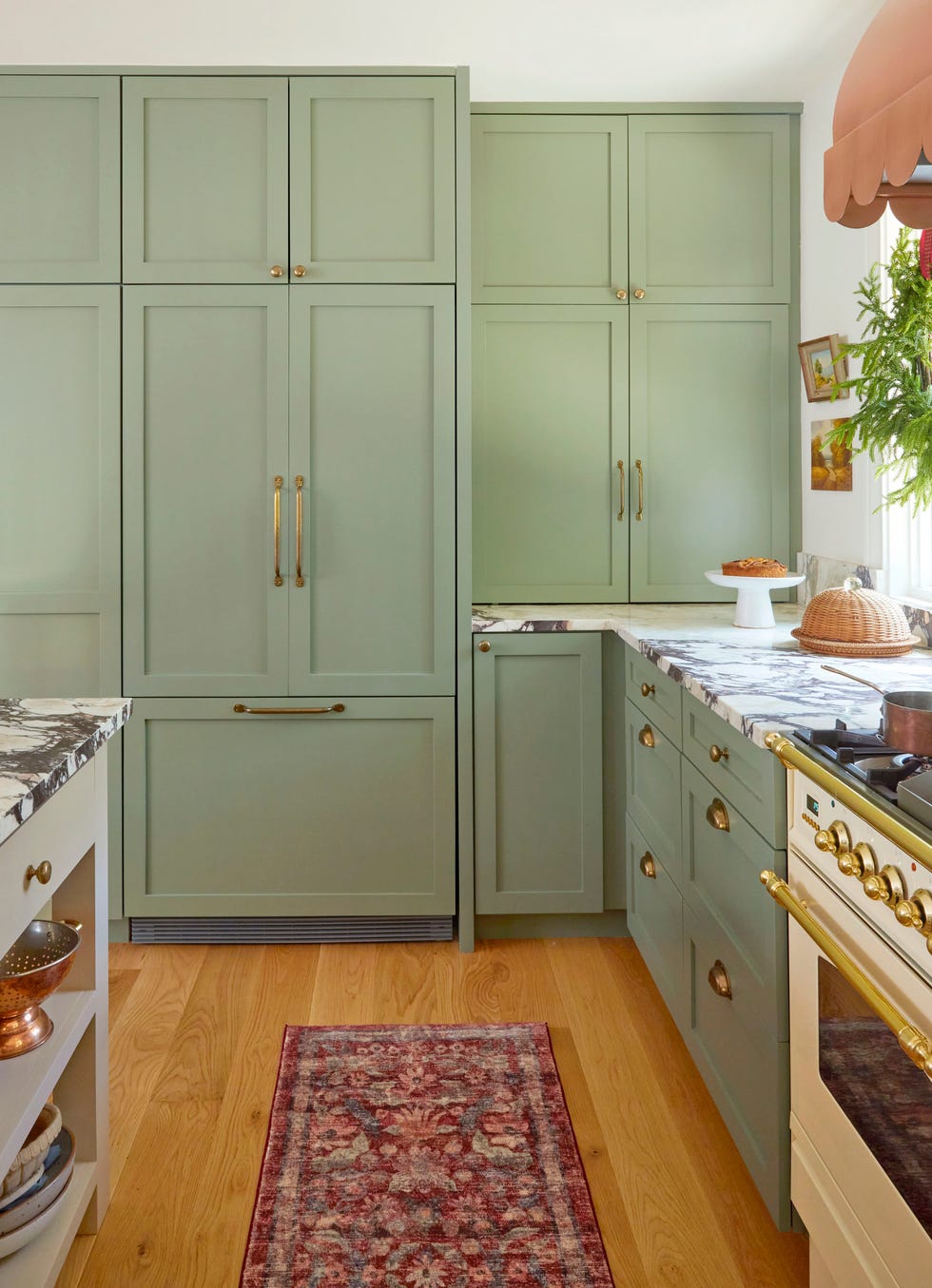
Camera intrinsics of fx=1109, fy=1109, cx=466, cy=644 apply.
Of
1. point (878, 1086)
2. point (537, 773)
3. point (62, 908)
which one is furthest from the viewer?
point (537, 773)

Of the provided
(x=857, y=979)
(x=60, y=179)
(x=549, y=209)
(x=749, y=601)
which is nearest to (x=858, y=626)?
(x=749, y=601)

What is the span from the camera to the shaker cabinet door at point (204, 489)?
312 centimetres

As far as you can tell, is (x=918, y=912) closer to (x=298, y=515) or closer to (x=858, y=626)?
(x=858, y=626)

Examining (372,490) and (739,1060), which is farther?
(372,490)

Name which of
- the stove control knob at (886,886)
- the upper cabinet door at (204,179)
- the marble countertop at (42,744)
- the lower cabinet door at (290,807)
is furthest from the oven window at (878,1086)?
the upper cabinet door at (204,179)

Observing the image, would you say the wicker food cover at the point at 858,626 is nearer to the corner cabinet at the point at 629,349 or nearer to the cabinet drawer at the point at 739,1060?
the cabinet drawer at the point at 739,1060

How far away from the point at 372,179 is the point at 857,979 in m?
2.54

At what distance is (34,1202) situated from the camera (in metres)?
1.72

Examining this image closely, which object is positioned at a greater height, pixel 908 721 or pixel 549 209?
pixel 549 209

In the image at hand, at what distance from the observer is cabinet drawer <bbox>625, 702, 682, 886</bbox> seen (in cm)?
255

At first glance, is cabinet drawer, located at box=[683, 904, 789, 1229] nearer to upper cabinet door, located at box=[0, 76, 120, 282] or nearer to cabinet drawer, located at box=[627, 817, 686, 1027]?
cabinet drawer, located at box=[627, 817, 686, 1027]

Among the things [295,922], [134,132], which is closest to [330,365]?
[134,132]

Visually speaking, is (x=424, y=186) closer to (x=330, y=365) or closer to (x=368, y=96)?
(x=368, y=96)

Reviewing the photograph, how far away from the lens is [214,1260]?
6.20 ft
